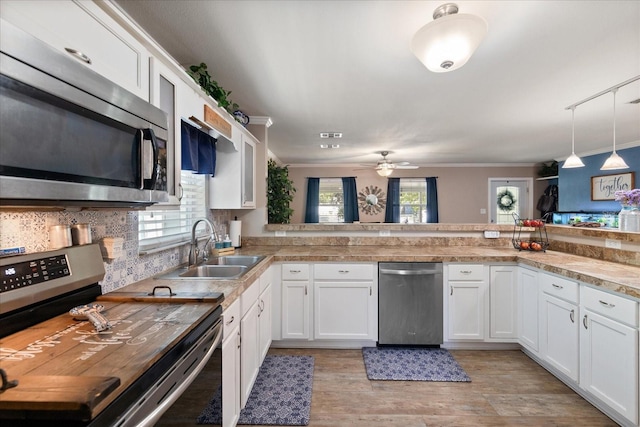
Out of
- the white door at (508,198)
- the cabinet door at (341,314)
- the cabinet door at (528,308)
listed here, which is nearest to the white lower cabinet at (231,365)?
the cabinet door at (341,314)

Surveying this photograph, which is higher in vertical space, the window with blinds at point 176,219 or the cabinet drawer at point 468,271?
the window with blinds at point 176,219

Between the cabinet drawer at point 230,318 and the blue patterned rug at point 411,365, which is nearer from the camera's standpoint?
the cabinet drawer at point 230,318

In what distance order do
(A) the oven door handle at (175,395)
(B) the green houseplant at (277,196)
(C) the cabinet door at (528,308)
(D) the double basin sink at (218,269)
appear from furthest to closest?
(B) the green houseplant at (277,196) → (C) the cabinet door at (528,308) → (D) the double basin sink at (218,269) → (A) the oven door handle at (175,395)

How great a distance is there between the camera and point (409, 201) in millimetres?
7301

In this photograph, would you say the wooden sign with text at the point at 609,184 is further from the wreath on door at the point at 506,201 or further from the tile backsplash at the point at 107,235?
the tile backsplash at the point at 107,235

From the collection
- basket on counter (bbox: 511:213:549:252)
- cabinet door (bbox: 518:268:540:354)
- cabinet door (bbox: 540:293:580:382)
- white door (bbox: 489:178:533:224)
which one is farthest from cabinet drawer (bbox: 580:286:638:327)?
white door (bbox: 489:178:533:224)

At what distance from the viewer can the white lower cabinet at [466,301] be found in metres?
2.61

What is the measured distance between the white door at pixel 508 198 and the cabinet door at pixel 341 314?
5.88 m

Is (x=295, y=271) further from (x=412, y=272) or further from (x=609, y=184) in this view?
(x=609, y=184)

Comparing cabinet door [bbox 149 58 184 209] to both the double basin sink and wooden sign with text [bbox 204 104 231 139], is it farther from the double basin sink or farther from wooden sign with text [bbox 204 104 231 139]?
the double basin sink

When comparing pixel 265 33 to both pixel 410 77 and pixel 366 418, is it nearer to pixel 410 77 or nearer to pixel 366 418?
pixel 410 77

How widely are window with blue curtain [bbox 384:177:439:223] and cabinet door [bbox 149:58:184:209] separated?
6244 millimetres

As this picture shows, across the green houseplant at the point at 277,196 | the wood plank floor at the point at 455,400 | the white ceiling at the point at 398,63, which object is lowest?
the wood plank floor at the point at 455,400

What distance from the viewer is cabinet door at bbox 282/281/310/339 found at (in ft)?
8.68
